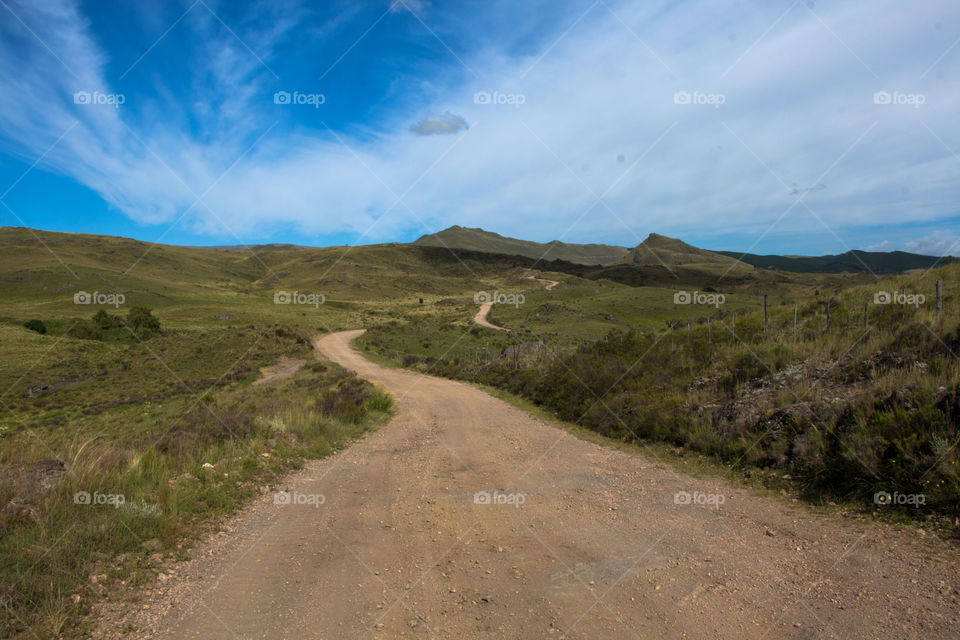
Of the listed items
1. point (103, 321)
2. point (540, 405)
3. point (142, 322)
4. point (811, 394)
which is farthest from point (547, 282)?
point (811, 394)

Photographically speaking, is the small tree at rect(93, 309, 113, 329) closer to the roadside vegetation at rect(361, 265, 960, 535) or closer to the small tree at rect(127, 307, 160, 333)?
the small tree at rect(127, 307, 160, 333)

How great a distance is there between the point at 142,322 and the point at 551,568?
66.7 m

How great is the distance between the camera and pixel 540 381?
18469 millimetres

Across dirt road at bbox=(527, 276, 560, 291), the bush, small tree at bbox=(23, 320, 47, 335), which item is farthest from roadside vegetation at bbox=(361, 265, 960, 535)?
dirt road at bbox=(527, 276, 560, 291)

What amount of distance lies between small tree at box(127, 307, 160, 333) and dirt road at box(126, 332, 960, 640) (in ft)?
200

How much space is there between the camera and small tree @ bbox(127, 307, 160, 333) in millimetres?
55438

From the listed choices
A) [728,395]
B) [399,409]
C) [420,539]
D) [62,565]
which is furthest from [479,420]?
[62,565]

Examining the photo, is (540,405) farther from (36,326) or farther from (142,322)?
(36,326)

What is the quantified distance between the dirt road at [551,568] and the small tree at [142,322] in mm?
60898

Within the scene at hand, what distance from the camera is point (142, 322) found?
2224 inches

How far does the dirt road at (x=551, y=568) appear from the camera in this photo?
3863 mm

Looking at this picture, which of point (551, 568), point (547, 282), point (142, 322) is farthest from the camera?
point (547, 282)

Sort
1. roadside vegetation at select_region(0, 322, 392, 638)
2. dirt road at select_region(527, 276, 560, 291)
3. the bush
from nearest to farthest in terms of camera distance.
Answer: roadside vegetation at select_region(0, 322, 392, 638)
the bush
dirt road at select_region(527, 276, 560, 291)

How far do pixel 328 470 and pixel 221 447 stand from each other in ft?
7.37
